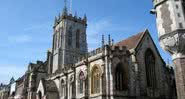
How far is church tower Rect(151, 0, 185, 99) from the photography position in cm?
1454

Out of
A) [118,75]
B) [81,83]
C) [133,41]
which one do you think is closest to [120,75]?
[118,75]

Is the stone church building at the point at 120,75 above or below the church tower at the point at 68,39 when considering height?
below

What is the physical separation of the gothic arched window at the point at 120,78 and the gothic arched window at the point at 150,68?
10.2ft

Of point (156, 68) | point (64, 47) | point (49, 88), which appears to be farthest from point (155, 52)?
point (64, 47)

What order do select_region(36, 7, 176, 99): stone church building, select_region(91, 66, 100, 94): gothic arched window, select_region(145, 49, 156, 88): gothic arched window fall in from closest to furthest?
select_region(36, 7, 176, 99): stone church building
select_region(91, 66, 100, 94): gothic arched window
select_region(145, 49, 156, 88): gothic arched window

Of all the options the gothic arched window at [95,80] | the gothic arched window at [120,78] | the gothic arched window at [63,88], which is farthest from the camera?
the gothic arched window at [63,88]

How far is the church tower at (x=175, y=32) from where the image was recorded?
14539 mm

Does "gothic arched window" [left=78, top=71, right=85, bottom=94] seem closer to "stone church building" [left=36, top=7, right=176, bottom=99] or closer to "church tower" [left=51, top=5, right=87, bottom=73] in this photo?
"stone church building" [left=36, top=7, right=176, bottom=99]

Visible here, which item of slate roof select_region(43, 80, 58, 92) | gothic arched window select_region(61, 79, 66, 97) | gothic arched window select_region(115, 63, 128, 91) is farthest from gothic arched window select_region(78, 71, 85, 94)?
slate roof select_region(43, 80, 58, 92)

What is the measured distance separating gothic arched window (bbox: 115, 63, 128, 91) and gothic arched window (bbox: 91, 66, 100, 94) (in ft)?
8.07

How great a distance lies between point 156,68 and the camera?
3375cm

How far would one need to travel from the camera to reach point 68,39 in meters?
55.4

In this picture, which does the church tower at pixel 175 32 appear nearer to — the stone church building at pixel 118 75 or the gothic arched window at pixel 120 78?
the stone church building at pixel 118 75

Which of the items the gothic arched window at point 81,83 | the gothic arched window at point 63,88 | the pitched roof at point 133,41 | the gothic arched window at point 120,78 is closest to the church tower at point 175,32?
the gothic arched window at point 120,78
